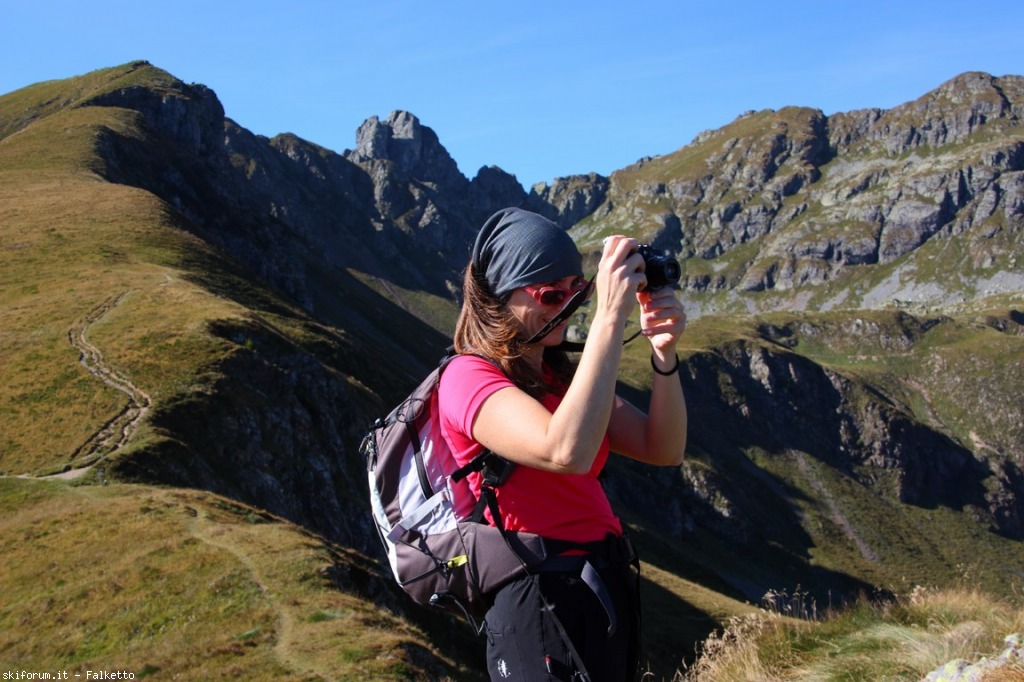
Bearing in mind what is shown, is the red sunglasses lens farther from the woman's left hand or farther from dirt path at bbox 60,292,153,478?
dirt path at bbox 60,292,153,478

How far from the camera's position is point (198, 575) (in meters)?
20.1

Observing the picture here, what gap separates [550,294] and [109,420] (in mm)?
38905

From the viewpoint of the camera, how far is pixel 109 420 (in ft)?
126

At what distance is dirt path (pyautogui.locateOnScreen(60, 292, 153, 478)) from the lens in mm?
33938

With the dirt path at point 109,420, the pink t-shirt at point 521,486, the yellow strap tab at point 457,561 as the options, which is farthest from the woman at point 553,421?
the dirt path at point 109,420

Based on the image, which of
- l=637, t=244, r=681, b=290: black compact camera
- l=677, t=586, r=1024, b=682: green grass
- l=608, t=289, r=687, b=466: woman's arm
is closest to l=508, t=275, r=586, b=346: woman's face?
l=637, t=244, r=681, b=290: black compact camera

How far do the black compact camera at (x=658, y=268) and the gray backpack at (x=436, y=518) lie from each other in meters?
1.25

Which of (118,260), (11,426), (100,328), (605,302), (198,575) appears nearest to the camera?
(605,302)

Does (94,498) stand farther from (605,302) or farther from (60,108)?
(60,108)

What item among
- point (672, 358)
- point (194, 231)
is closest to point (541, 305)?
point (672, 358)

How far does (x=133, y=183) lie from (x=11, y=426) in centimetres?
9777

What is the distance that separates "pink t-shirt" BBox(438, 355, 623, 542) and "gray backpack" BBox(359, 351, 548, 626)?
0.23ft

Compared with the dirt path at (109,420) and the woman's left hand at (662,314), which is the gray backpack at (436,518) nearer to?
the woman's left hand at (662,314)

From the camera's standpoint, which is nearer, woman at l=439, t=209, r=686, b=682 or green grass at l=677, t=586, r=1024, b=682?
woman at l=439, t=209, r=686, b=682
